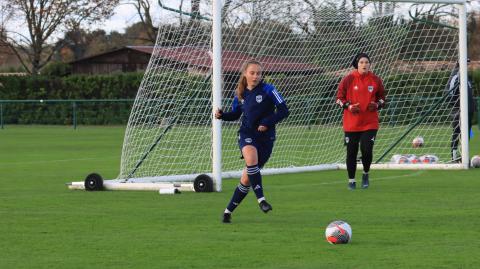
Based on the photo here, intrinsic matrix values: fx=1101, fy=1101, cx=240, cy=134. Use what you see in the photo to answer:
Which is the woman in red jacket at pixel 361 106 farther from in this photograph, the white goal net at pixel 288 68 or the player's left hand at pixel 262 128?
the player's left hand at pixel 262 128

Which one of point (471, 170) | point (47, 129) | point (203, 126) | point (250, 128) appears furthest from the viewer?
point (47, 129)

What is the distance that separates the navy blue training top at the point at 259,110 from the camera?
11.8m

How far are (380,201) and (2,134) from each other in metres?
27.4

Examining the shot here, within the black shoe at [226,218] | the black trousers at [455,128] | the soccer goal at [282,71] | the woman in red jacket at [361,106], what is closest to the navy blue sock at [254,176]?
the black shoe at [226,218]

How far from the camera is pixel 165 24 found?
16484 mm

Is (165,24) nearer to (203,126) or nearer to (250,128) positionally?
(203,126)

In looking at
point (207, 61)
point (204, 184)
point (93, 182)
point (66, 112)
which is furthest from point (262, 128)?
point (66, 112)

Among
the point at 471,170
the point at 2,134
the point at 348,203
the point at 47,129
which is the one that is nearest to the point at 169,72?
the point at 348,203

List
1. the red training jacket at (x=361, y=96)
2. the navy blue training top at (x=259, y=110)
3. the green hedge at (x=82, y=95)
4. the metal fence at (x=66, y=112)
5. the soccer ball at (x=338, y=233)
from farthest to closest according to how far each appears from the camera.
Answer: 1. the metal fence at (x=66, y=112)
2. the green hedge at (x=82, y=95)
3. the red training jacket at (x=361, y=96)
4. the navy blue training top at (x=259, y=110)
5. the soccer ball at (x=338, y=233)

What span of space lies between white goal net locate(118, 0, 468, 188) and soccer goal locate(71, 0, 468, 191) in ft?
0.07

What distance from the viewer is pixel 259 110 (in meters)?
11.9

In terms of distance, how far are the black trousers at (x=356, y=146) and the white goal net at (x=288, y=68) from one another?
2.43 metres

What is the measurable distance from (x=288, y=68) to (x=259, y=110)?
8.72 meters

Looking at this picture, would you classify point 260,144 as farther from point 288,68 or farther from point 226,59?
point 288,68
